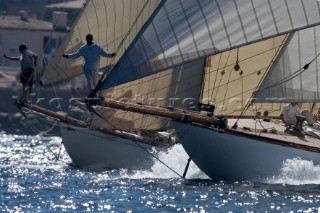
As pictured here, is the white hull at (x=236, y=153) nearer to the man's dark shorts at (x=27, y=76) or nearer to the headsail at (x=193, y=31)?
the headsail at (x=193, y=31)

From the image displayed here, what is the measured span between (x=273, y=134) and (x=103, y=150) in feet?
25.1

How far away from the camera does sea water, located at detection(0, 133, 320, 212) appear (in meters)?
27.8

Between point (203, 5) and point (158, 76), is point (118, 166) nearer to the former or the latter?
point (158, 76)

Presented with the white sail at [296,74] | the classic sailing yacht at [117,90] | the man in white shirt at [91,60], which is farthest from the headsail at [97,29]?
the man in white shirt at [91,60]

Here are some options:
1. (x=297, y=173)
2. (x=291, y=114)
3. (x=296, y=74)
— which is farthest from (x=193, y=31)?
(x=296, y=74)

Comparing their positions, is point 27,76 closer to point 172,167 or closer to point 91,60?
point 172,167

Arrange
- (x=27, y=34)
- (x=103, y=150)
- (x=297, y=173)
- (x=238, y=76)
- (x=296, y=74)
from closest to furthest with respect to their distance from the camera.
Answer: (x=297, y=173)
(x=296, y=74)
(x=238, y=76)
(x=103, y=150)
(x=27, y=34)

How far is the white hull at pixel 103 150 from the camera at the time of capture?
123 ft

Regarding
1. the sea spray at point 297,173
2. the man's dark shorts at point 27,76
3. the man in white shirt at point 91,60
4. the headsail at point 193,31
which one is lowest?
the sea spray at point 297,173

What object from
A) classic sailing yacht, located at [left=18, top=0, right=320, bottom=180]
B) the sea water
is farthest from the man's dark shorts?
→ classic sailing yacht, located at [left=18, top=0, right=320, bottom=180]

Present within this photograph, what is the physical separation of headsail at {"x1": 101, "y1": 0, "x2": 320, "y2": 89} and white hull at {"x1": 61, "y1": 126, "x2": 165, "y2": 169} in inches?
314

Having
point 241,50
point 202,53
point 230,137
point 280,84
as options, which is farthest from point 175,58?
point 241,50

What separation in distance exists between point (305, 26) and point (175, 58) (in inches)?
101

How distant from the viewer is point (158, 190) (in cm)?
3045
